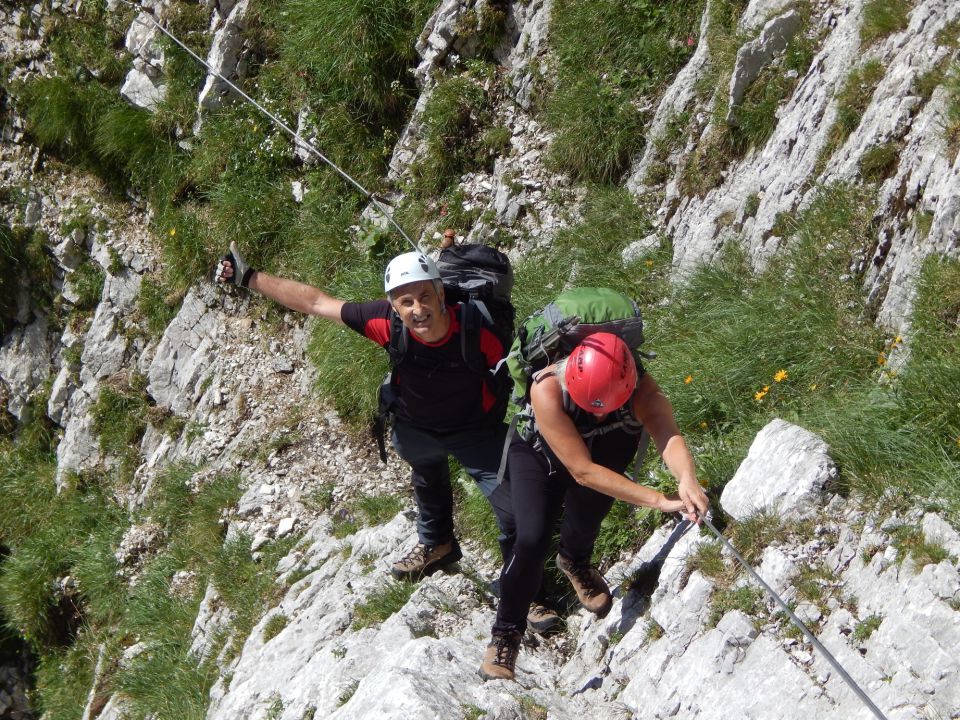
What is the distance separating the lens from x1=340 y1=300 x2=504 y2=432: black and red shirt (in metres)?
4.89

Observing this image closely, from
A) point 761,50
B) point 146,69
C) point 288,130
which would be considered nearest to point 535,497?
point 761,50

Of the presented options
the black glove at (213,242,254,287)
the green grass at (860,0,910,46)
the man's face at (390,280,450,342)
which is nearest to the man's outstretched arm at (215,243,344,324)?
the black glove at (213,242,254,287)

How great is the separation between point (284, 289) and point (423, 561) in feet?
6.60

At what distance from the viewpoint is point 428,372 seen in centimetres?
499

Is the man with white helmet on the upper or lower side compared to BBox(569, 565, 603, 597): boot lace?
upper

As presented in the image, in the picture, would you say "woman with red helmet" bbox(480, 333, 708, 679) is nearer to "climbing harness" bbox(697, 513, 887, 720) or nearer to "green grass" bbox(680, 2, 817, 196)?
"climbing harness" bbox(697, 513, 887, 720)

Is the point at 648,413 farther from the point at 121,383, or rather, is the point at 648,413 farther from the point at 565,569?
the point at 121,383

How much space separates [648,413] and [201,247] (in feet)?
26.2

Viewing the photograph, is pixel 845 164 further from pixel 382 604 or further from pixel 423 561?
pixel 382 604

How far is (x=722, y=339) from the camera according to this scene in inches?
237

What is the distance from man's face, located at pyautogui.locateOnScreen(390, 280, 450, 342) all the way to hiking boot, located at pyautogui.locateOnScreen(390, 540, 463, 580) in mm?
1771

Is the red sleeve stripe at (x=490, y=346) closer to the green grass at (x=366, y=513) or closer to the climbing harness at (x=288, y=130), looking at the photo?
the green grass at (x=366, y=513)

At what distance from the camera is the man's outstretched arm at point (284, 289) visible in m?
5.11

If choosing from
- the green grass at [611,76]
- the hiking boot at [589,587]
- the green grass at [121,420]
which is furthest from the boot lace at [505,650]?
the green grass at [121,420]
